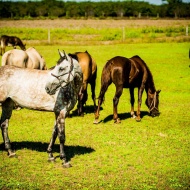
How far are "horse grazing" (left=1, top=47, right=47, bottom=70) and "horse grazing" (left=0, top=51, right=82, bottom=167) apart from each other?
5193mm

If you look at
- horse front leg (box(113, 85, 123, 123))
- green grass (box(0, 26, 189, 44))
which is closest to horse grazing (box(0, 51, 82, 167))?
horse front leg (box(113, 85, 123, 123))

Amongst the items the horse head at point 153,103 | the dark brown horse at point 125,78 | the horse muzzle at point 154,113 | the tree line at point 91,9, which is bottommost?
the horse muzzle at point 154,113

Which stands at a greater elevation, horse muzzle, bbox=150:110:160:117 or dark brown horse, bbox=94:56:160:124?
dark brown horse, bbox=94:56:160:124

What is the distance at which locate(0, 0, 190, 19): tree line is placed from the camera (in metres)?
92.3

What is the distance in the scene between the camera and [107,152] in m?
8.15

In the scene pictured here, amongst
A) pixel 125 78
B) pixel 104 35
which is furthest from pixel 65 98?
pixel 104 35

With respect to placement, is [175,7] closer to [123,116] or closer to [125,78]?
[123,116]

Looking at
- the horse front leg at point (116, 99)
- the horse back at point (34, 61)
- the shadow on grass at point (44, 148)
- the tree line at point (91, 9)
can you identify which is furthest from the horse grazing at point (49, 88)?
the tree line at point (91, 9)

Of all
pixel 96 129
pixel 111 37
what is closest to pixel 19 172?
pixel 96 129

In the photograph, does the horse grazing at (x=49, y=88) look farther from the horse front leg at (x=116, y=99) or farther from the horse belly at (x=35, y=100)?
the horse front leg at (x=116, y=99)

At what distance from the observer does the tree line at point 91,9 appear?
92312 millimetres

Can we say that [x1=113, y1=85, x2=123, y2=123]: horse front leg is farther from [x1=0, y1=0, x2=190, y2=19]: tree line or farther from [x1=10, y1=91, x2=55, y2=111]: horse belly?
[x1=0, y1=0, x2=190, y2=19]: tree line

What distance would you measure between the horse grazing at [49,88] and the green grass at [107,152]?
64cm

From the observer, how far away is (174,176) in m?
6.81
